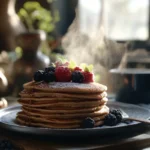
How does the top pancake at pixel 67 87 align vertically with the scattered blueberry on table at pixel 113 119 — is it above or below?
above

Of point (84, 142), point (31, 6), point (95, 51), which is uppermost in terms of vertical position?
point (31, 6)

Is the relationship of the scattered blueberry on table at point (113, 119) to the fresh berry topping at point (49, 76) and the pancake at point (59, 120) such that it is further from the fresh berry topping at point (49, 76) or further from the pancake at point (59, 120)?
the fresh berry topping at point (49, 76)

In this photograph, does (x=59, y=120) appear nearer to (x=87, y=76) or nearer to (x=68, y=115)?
(x=68, y=115)

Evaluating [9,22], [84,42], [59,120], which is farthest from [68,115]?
[9,22]

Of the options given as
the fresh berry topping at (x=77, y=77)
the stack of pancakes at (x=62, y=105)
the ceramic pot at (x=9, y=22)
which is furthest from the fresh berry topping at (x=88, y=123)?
the ceramic pot at (x=9, y=22)

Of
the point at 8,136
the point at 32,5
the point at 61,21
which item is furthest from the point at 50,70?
the point at 61,21

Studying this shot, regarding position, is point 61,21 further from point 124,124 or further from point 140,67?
point 124,124

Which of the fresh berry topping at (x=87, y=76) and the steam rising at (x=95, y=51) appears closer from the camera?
the fresh berry topping at (x=87, y=76)
